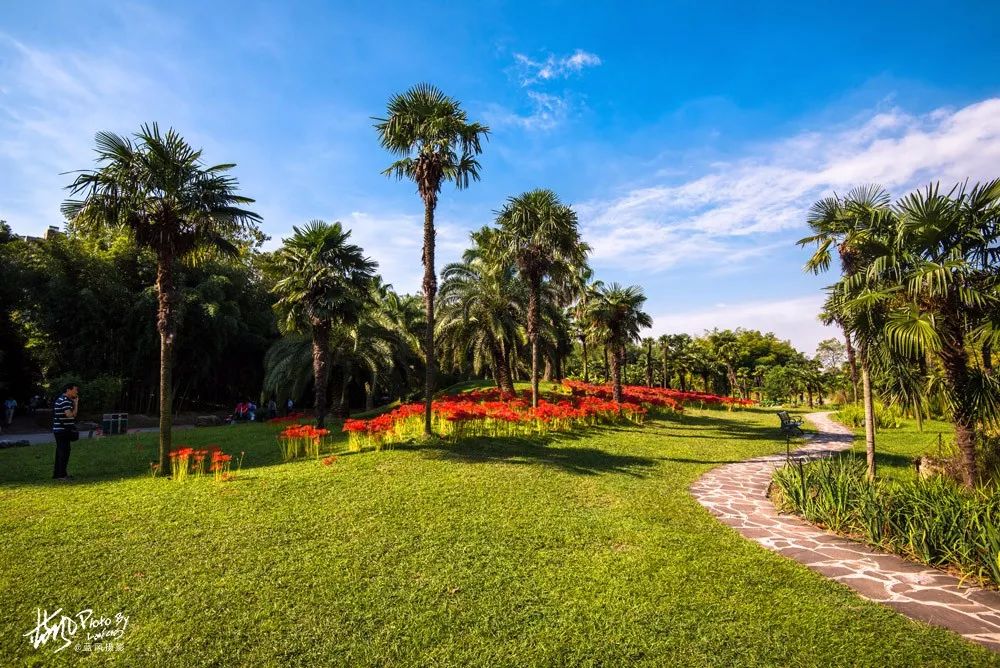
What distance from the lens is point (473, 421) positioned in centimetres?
1375

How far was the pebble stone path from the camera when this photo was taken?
4.27m

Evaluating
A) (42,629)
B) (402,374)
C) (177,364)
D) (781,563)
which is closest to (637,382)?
Result: (402,374)

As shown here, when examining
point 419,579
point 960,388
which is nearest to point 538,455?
point 419,579

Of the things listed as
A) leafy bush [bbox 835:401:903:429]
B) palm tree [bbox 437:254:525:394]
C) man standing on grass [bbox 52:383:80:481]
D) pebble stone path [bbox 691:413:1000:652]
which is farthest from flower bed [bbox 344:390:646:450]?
leafy bush [bbox 835:401:903:429]

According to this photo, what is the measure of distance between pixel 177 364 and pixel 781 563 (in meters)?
27.5

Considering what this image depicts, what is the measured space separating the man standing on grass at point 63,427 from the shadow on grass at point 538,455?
22.0 ft

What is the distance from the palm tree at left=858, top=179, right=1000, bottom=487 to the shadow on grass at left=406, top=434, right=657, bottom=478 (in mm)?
5400

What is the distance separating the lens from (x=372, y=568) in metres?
5.11

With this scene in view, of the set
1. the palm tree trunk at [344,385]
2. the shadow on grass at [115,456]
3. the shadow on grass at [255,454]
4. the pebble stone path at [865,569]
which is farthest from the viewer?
the palm tree trunk at [344,385]

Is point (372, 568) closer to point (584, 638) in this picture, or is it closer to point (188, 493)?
point (584, 638)

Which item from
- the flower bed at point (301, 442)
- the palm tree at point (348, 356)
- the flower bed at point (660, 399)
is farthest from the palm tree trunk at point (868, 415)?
the palm tree at point (348, 356)

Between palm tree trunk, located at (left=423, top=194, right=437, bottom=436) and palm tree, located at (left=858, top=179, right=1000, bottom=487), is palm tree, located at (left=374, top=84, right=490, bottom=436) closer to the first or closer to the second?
palm tree trunk, located at (left=423, top=194, right=437, bottom=436)

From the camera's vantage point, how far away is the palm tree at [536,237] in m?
17.8

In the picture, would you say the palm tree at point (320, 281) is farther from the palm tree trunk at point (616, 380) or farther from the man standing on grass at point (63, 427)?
the palm tree trunk at point (616, 380)
